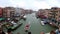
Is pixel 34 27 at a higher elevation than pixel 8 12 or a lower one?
lower

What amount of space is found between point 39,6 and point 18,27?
617 millimetres

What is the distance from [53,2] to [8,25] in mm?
1028

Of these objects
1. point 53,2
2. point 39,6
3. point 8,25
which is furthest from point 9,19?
point 53,2

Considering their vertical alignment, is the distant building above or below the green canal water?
above

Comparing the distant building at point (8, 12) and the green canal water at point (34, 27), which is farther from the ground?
the distant building at point (8, 12)

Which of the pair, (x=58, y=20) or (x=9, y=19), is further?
(x=9, y=19)

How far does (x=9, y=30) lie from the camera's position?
9.33 feet

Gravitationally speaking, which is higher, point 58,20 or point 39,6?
point 39,6

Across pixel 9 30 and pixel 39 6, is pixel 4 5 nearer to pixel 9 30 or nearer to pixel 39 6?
pixel 9 30

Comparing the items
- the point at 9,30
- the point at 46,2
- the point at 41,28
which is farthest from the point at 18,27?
the point at 46,2

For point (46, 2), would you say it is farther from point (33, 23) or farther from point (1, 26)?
point (1, 26)

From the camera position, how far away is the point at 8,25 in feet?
9.34

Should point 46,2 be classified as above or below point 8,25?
above

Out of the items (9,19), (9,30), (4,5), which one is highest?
(4,5)
